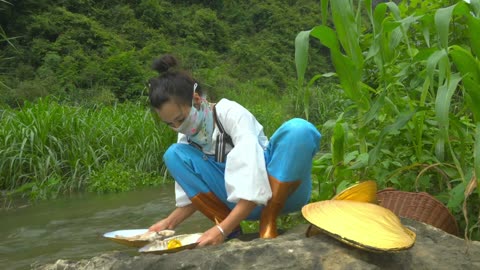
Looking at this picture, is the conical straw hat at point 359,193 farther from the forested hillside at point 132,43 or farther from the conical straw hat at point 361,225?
the forested hillside at point 132,43

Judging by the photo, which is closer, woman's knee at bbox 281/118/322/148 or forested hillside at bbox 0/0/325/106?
woman's knee at bbox 281/118/322/148

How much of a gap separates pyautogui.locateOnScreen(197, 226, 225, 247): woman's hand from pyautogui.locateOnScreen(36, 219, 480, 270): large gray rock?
0.53ft

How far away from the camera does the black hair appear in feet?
6.76

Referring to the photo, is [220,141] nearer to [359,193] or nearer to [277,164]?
[277,164]

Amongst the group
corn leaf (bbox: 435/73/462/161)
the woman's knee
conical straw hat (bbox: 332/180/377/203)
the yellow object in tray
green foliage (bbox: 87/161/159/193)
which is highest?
corn leaf (bbox: 435/73/462/161)

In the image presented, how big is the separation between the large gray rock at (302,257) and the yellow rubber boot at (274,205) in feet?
1.21

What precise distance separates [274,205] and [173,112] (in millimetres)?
493

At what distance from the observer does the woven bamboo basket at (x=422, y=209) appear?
1934 mm

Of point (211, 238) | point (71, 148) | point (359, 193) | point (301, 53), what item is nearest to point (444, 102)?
point (359, 193)

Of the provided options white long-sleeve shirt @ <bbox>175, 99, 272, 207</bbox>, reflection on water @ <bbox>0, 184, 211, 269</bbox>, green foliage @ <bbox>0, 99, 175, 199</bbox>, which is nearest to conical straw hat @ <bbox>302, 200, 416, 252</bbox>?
white long-sleeve shirt @ <bbox>175, 99, 272, 207</bbox>

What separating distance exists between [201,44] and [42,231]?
13.0 meters

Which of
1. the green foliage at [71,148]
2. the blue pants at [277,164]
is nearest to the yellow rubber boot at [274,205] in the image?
the blue pants at [277,164]

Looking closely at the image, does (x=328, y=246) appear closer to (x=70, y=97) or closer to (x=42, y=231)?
(x=42, y=231)

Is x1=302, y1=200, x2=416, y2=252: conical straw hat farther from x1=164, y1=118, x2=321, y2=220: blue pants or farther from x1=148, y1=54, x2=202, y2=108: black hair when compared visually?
x1=148, y1=54, x2=202, y2=108: black hair
